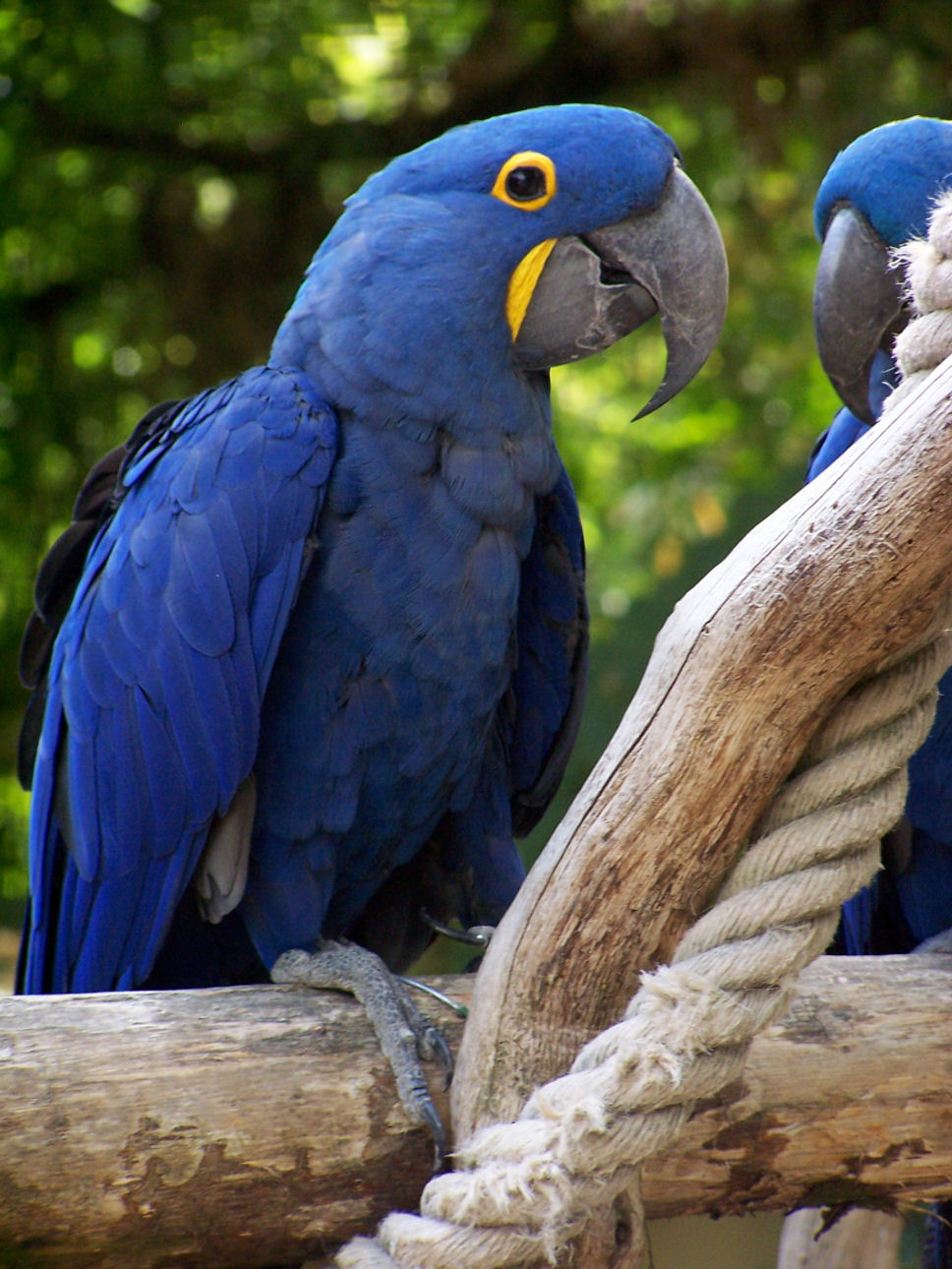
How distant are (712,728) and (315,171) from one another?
2999 millimetres

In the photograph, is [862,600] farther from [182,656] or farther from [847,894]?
[182,656]

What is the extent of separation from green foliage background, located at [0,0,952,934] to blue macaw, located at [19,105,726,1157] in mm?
1782

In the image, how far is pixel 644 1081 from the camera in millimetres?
890

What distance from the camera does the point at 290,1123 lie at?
1.14 metres

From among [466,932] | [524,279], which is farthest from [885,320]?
[466,932]

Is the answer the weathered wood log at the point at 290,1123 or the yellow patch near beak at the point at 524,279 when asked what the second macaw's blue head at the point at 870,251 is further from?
the weathered wood log at the point at 290,1123

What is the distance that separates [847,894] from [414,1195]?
525mm

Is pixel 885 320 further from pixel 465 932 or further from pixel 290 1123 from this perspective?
pixel 290 1123

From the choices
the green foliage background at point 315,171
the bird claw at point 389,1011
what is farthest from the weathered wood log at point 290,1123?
the green foliage background at point 315,171

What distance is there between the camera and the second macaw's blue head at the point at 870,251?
1.75m

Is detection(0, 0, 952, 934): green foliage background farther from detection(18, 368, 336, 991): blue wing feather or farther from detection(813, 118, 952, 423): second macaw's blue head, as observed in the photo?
detection(18, 368, 336, 991): blue wing feather

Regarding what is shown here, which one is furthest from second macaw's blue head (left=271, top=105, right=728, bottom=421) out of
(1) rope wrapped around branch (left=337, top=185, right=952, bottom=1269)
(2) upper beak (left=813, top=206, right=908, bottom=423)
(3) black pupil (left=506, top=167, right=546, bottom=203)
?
(1) rope wrapped around branch (left=337, top=185, right=952, bottom=1269)

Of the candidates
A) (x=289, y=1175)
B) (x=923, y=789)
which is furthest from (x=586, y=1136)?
(x=923, y=789)

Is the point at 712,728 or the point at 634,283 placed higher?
the point at 634,283
